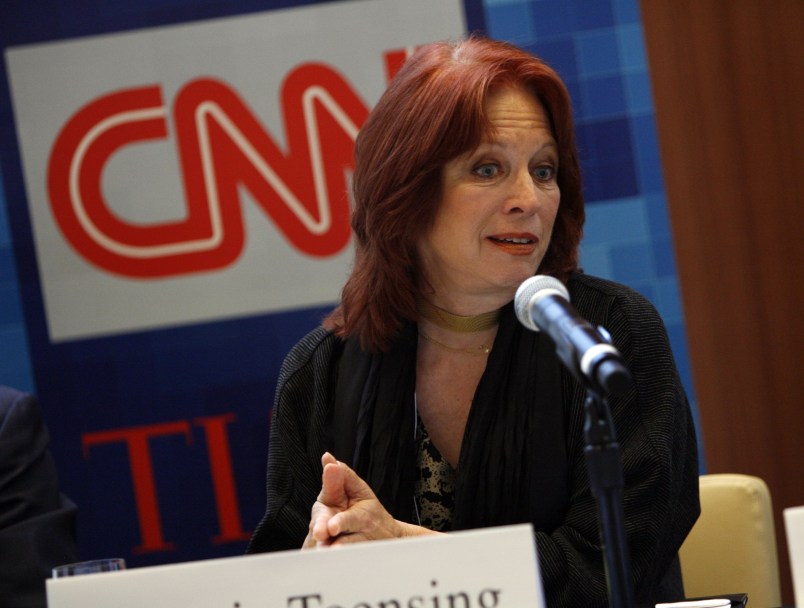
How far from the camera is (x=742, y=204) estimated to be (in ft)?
11.7

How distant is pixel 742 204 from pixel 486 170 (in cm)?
170

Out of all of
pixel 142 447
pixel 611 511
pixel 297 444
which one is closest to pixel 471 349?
pixel 297 444

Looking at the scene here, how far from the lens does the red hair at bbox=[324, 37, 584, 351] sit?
6.98 ft

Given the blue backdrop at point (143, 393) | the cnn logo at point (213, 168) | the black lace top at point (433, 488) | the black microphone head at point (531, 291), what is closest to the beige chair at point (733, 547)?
the black lace top at point (433, 488)

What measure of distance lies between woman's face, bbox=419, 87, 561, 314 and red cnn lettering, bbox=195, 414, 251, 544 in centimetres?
170

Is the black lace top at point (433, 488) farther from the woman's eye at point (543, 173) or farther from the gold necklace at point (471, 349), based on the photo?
the woman's eye at point (543, 173)

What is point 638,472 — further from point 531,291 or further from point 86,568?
point 86,568

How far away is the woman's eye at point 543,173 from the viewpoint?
7.20 ft

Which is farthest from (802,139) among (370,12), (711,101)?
(370,12)

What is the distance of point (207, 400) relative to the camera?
145 inches

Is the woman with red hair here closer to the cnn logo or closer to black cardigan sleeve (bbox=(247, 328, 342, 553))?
black cardigan sleeve (bbox=(247, 328, 342, 553))

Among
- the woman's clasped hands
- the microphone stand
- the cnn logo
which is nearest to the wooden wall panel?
the cnn logo

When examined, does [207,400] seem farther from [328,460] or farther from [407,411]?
[328,460]

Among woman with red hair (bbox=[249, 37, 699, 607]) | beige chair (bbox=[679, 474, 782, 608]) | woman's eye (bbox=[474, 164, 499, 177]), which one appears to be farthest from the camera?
beige chair (bbox=[679, 474, 782, 608])
